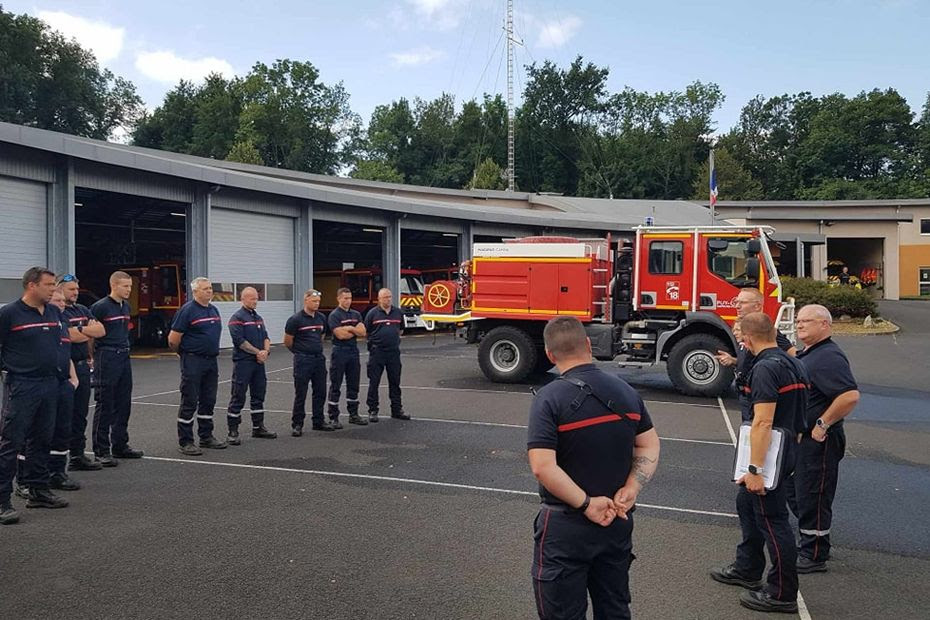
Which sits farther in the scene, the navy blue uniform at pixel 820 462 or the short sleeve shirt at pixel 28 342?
the short sleeve shirt at pixel 28 342

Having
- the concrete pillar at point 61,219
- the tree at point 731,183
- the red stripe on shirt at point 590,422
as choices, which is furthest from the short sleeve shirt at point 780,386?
the tree at point 731,183

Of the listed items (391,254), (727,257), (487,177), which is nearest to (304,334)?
(727,257)

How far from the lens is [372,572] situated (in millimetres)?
4980

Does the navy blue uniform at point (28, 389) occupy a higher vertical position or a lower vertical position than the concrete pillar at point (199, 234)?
lower

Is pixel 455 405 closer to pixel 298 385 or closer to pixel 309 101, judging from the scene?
pixel 298 385

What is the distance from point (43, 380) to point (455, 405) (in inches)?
268

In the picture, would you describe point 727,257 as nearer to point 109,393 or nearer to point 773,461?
point 773,461

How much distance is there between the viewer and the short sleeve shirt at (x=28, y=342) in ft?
20.2

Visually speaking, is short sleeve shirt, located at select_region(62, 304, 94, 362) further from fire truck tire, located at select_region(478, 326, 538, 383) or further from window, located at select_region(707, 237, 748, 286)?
window, located at select_region(707, 237, 748, 286)

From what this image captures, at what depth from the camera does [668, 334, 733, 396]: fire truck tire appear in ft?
42.0

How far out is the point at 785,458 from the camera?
173 inches

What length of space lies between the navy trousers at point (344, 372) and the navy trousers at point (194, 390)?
186 cm

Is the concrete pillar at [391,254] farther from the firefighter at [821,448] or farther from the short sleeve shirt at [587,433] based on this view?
the short sleeve shirt at [587,433]

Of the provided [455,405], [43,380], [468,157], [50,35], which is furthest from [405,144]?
[43,380]
